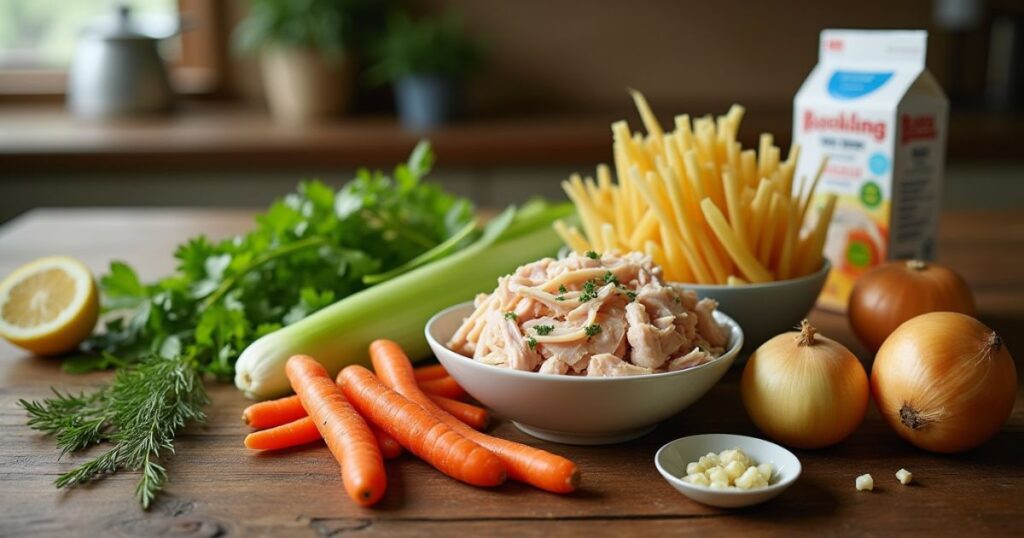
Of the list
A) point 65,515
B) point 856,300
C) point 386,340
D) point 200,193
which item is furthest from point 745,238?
point 200,193

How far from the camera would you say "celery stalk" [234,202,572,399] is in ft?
4.46

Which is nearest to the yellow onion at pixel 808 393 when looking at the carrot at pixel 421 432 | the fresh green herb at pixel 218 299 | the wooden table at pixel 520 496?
the wooden table at pixel 520 496

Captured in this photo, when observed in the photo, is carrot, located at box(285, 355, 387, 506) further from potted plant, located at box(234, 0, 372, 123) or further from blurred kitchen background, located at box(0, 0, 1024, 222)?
potted plant, located at box(234, 0, 372, 123)

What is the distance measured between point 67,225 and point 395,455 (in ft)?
5.36

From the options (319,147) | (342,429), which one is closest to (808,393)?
(342,429)

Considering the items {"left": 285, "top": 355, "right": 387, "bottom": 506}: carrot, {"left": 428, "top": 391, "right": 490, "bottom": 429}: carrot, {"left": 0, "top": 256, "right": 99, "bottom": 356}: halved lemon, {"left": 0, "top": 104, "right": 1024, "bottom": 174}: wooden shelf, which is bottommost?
{"left": 0, "top": 104, "right": 1024, "bottom": 174}: wooden shelf

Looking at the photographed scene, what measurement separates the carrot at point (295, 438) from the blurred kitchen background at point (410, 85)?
2.17 meters

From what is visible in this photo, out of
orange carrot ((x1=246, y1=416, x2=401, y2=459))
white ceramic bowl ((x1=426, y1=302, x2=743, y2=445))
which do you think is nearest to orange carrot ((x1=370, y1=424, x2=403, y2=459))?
orange carrot ((x1=246, y1=416, x2=401, y2=459))

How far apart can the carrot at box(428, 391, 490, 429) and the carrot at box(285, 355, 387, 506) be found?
0.43 ft

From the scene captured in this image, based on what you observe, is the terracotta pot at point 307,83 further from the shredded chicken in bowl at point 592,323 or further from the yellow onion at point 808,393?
the yellow onion at point 808,393

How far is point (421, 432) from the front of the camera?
1.15 meters

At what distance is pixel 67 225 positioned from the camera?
2.45 m

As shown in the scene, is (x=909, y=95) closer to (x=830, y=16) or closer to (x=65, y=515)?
(x=65, y=515)

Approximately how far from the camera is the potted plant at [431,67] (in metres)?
3.65
